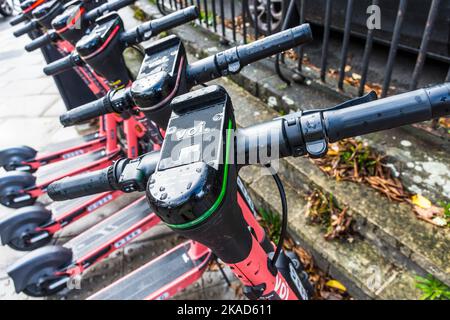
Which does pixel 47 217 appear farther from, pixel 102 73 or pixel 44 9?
pixel 44 9

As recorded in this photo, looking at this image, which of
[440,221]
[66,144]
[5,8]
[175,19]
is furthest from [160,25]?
[5,8]

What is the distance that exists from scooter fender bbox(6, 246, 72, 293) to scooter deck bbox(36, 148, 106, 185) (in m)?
1.03

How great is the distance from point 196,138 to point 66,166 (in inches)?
120

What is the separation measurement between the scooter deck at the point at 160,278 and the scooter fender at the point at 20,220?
0.98 meters

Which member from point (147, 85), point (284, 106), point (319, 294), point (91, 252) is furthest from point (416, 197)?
point (91, 252)

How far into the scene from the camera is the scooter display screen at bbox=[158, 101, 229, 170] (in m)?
0.74

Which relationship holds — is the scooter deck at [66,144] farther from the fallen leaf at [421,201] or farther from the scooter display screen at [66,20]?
the fallen leaf at [421,201]

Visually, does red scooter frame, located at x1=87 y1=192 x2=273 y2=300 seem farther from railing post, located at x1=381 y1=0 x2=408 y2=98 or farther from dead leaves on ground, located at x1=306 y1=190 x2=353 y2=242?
railing post, located at x1=381 y1=0 x2=408 y2=98

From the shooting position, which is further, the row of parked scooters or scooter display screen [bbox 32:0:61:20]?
scooter display screen [bbox 32:0:61:20]

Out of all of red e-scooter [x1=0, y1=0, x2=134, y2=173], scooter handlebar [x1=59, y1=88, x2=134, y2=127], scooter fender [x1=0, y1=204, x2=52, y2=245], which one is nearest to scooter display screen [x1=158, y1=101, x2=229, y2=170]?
scooter handlebar [x1=59, y1=88, x2=134, y2=127]

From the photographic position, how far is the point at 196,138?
778 mm

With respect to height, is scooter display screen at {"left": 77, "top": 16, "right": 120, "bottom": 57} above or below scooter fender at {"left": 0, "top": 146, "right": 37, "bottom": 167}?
above
